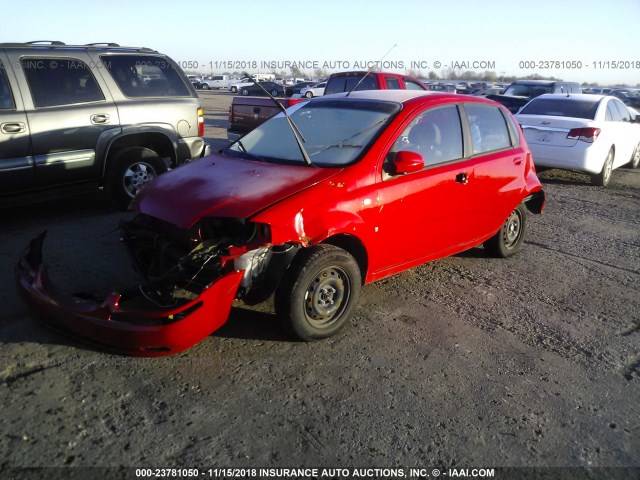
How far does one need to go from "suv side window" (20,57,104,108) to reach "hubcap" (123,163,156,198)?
0.90 metres

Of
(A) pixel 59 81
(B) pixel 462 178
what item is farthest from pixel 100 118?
(B) pixel 462 178

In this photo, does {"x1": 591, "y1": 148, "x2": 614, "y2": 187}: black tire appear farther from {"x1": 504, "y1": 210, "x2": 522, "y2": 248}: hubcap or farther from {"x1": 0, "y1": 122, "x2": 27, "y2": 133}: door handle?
{"x1": 0, "y1": 122, "x2": 27, "y2": 133}: door handle

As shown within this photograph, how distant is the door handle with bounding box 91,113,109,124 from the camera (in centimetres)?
630

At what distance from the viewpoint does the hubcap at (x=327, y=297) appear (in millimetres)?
3707

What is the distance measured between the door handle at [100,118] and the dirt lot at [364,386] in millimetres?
1958

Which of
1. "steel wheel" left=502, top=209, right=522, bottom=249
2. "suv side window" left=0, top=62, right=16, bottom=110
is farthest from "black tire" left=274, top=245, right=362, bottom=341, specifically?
"suv side window" left=0, top=62, right=16, bottom=110

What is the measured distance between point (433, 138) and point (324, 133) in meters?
0.94

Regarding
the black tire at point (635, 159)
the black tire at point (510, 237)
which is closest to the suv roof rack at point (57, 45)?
the black tire at point (510, 237)

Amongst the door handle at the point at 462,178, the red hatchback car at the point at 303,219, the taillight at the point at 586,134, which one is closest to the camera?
the red hatchback car at the point at 303,219

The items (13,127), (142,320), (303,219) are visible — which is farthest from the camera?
(13,127)

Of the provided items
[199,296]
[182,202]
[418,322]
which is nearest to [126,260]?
[182,202]

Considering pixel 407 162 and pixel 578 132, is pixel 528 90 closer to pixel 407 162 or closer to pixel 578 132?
pixel 578 132

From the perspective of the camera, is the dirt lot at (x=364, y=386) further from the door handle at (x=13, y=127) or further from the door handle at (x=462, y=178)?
the door handle at (x=13, y=127)

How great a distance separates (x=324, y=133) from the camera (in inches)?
176
